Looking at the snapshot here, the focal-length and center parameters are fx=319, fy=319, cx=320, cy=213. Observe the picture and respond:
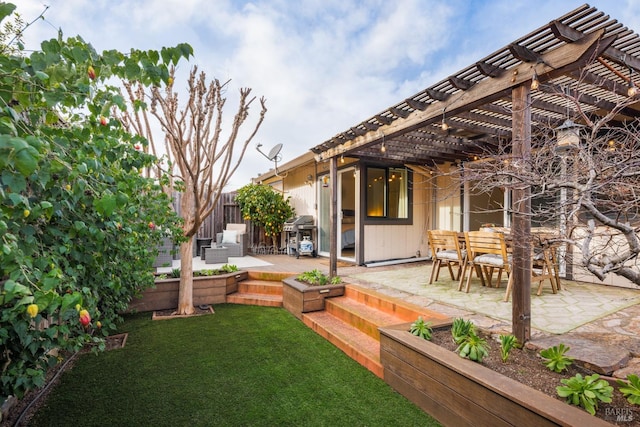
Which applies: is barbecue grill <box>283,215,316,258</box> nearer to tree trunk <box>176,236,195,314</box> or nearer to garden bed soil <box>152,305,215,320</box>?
garden bed soil <box>152,305,215,320</box>

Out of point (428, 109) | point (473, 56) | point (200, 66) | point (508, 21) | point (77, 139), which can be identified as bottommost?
point (77, 139)

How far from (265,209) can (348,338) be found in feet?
20.4

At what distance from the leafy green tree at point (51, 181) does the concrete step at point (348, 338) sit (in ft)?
7.28

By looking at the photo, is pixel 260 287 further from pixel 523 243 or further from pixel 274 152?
pixel 274 152

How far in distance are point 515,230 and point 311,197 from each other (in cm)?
681

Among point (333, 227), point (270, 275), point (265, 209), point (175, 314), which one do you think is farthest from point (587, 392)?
point (265, 209)

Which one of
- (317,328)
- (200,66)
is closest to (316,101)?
(200,66)

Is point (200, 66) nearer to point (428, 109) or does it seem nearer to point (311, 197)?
point (428, 109)

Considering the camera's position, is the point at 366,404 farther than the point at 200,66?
No

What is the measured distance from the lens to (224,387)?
2.63m

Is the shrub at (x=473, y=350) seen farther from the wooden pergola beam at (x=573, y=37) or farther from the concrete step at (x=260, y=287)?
the concrete step at (x=260, y=287)

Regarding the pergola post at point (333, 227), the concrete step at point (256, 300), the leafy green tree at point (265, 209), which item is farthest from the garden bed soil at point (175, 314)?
the leafy green tree at point (265, 209)

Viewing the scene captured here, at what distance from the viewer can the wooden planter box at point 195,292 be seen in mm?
4699

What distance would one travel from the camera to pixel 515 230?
2.67m
